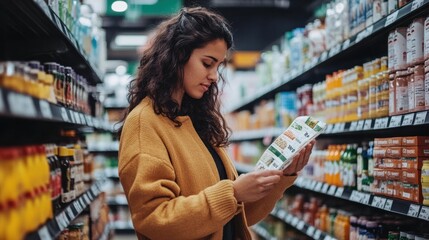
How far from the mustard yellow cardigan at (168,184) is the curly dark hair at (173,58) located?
67 millimetres

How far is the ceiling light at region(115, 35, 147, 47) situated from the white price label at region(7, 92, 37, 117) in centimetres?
1080

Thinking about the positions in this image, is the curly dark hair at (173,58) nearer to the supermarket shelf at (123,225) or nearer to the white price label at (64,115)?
the white price label at (64,115)

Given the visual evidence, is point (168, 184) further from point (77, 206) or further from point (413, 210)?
point (413, 210)

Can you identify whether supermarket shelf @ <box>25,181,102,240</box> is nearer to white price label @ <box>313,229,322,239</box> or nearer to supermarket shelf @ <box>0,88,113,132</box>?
supermarket shelf @ <box>0,88,113,132</box>

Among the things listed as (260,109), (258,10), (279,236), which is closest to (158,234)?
(279,236)

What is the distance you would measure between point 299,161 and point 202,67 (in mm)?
569

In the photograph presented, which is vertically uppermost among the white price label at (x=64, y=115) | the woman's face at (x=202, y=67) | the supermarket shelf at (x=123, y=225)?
the woman's face at (x=202, y=67)

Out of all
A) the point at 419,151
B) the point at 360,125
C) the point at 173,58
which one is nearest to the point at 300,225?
the point at 360,125

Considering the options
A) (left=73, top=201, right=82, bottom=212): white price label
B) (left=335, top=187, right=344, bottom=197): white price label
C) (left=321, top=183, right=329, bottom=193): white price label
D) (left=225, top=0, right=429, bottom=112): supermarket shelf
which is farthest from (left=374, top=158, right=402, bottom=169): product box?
(left=73, top=201, right=82, bottom=212): white price label

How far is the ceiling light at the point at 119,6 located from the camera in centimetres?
878

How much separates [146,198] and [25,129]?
52 cm

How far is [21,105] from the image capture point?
1.46 metres

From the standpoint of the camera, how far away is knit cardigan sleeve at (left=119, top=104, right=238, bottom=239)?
6.56 ft

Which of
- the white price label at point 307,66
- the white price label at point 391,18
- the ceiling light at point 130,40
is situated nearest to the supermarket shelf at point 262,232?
the white price label at point 307,66
